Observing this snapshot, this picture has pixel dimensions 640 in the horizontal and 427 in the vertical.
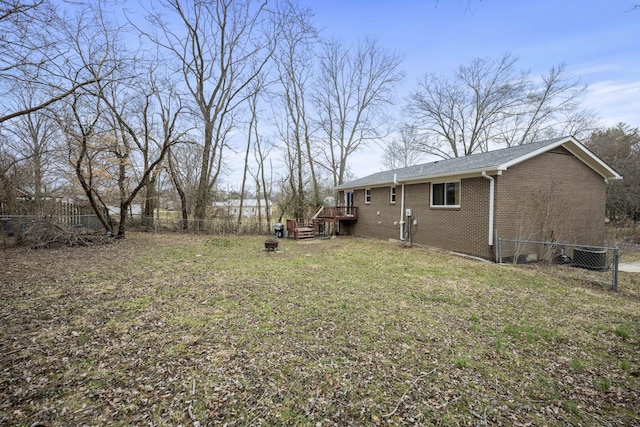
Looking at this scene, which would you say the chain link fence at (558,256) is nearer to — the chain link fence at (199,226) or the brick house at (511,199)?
the brick house at (511,199)

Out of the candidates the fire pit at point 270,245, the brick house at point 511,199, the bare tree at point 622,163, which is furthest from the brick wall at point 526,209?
the bare tree at point 622,163

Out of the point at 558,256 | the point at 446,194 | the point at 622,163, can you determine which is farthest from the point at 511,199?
the point at 622,163

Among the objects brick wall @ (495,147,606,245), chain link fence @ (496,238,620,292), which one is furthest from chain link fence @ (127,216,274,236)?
brick wall @ (495,147,606,245)

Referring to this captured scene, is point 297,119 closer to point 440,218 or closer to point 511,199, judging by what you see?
point 440,218

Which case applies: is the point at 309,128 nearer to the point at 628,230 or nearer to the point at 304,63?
the point at 304,63

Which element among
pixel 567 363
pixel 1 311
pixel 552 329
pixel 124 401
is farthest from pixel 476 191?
pixel 1 311

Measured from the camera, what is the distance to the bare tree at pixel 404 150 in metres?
25.4

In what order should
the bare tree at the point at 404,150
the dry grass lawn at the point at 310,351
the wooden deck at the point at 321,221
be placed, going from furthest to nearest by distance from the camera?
the bare tree at the point at 404,150, the wooden deck at the point at 321,221, the dry grass lawn at the point at 310,351

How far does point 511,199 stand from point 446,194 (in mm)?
2098

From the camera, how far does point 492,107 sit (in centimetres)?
2219

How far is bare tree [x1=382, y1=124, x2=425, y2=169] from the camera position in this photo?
25433 millimetres

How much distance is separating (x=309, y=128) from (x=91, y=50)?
13811mm

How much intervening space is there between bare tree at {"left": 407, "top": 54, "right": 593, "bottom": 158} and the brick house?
12.7m

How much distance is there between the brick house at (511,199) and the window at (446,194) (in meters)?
0.04
